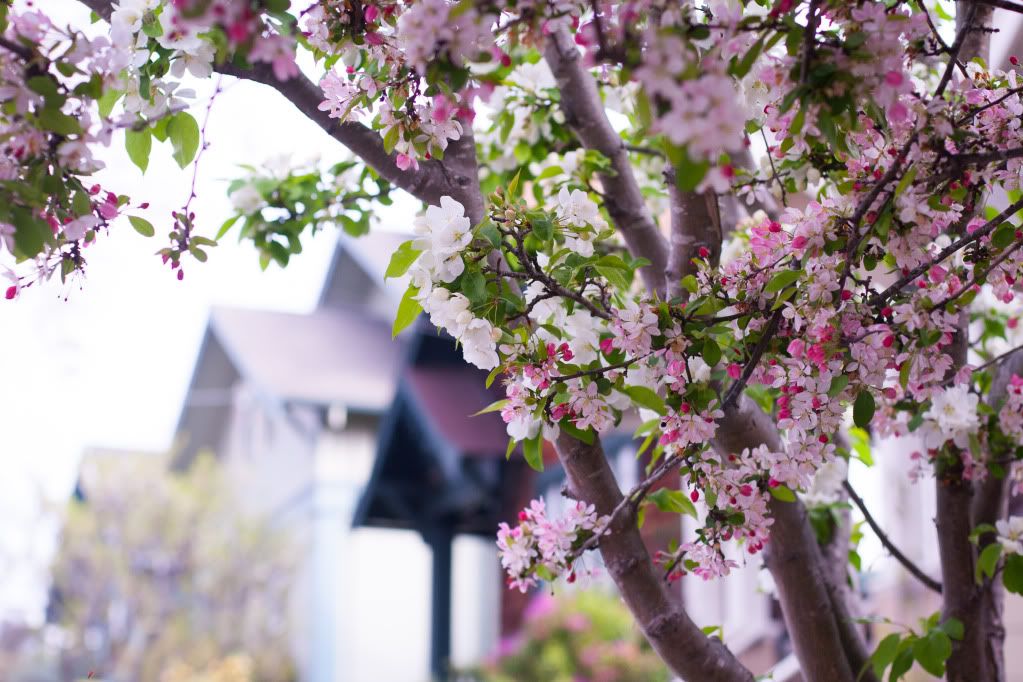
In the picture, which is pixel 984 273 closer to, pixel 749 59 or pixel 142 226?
pixel 749 59

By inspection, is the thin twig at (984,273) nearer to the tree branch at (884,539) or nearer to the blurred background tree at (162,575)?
the tree branch at (884,539)

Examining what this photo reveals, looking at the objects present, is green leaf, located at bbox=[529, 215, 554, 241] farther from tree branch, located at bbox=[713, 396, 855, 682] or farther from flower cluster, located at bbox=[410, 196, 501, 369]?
tree branch, located at bbox=[713, 396, 855, 682]

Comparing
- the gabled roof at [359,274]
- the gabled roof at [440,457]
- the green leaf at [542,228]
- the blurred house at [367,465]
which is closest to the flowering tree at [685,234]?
the green leaf at [542,228]

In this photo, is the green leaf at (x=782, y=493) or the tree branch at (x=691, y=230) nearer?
the green leaf at (x=782, y=493)

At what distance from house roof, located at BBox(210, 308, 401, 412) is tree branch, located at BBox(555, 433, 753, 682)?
10433 mm

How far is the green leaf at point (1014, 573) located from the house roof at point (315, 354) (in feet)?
34.5

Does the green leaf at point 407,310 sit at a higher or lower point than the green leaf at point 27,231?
higher

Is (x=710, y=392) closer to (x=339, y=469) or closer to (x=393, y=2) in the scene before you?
(x=393, y=2)

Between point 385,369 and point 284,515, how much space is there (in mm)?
2630

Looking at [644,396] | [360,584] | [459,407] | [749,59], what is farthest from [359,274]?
[749,59]

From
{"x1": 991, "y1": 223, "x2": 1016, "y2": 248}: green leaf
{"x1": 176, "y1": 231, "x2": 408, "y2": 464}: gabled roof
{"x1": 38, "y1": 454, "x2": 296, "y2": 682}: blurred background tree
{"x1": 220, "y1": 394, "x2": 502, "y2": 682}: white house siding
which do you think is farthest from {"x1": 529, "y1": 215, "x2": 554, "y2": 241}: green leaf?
{"x1": 38, "y1": 454, "x2": 296, "y2": 682}: blurred background tree

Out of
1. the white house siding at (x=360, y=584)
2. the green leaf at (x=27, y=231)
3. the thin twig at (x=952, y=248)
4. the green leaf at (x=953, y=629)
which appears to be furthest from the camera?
the white house siding at (x=360, y=584)

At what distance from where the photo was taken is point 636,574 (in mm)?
2098

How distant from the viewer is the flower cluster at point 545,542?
77.3 inches
